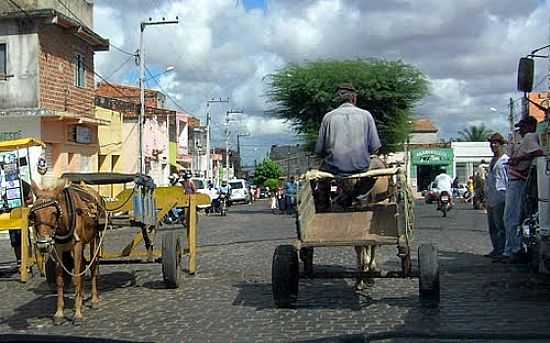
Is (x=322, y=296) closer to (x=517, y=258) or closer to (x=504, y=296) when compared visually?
(x=504, y=296)

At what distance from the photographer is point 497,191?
13.3 meters

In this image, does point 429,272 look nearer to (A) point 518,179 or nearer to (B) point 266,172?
(A) point 518,179

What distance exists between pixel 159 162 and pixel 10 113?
27.3 meters

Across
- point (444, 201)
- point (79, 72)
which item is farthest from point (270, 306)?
point (79, 72)

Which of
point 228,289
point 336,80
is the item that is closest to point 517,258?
point 228,289

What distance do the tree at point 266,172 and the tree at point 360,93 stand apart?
53426 mm

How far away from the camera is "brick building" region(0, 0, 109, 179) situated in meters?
27.7

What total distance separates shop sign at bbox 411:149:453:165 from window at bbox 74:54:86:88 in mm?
48351

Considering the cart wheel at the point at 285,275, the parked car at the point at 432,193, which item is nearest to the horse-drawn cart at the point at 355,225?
the cart wheel at the point at 285,275

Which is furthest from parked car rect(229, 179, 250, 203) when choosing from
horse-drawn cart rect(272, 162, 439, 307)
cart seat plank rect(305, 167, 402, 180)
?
cart seat plank rect(305, 167, 402, 180)

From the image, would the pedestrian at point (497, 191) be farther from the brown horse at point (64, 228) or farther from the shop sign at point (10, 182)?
the shop sign at point (10, 182)

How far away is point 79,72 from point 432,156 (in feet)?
165

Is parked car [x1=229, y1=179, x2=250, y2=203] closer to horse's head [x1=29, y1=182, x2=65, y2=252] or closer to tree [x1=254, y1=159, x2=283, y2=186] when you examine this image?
tree [x1=254, y1=159, x2=283, y2=186]

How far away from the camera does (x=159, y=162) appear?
54594mm
